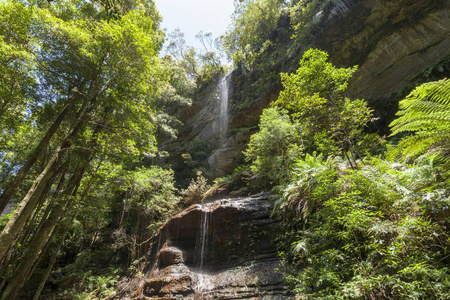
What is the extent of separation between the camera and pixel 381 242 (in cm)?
A: 258

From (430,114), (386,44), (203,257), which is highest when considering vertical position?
(386,44)

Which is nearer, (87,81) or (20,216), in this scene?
(20,216)

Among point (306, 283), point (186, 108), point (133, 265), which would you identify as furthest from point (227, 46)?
point (306, 283)

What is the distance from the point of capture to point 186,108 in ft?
71.8

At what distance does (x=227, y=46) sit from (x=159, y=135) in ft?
44.3

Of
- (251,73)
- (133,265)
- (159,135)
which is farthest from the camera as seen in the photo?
(251,73)

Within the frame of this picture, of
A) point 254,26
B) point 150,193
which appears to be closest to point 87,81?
point 150,193

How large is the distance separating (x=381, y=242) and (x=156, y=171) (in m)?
11.0

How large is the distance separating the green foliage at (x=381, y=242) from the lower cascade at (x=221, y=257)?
3.90 ft

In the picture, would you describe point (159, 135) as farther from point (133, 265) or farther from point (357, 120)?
point (357, 120)

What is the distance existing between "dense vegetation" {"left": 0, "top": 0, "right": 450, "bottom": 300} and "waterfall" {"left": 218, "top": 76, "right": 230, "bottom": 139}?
6.92 meters

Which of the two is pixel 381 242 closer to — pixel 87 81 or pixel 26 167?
pixel 26 167

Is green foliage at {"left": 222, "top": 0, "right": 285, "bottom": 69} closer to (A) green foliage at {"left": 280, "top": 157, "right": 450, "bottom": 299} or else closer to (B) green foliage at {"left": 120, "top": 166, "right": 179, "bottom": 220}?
(B) green foliage at {"left": 120, "top": 166, "right": 179, "bottom": 220}

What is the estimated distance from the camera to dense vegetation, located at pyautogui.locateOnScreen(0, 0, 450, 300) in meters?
2.71
